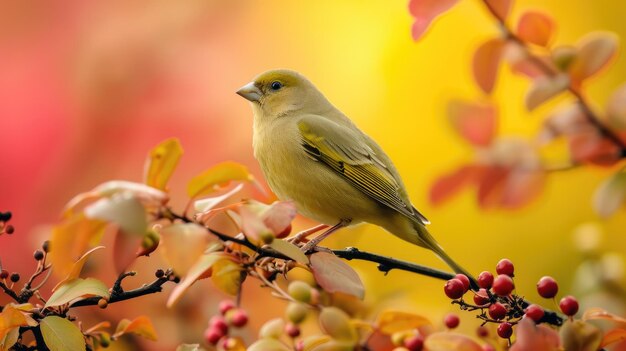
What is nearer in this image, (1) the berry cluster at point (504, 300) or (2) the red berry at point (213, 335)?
(1) the berry cluster at point (504, 300)

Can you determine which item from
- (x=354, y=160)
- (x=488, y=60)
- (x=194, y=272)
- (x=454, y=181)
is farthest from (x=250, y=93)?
(x=194, y=272)

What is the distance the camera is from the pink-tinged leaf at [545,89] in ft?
4.42

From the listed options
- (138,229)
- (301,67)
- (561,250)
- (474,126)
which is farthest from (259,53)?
A: (138,229)

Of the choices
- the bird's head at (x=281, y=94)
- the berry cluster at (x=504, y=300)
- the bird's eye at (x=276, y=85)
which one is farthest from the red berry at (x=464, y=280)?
the bird's eye at (x=276, y=85)

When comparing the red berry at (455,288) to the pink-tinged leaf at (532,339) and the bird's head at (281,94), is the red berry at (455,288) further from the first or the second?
the bird's head at (281,94)

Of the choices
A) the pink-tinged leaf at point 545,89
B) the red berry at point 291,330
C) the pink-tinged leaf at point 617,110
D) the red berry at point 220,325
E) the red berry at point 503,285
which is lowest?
the red berry at point 220,325

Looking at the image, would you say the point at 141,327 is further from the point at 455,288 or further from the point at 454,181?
the point at 454,181

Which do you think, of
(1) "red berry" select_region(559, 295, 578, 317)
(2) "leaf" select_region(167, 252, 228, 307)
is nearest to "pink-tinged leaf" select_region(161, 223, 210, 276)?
(2) "leaf" select_region(167, 252, 228, 307)

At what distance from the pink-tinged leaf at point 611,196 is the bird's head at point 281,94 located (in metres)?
1.24

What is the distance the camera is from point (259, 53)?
347 cm

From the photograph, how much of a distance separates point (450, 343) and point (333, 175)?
45.5 inches

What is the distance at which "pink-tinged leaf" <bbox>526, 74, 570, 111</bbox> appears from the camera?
1.35 m

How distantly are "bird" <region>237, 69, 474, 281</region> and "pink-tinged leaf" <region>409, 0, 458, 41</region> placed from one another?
2.72 feet

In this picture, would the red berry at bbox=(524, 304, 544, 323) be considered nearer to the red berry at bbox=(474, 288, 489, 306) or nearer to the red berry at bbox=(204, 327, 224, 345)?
the red berry at bbox=(474, 288, 489, 306)
